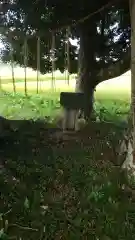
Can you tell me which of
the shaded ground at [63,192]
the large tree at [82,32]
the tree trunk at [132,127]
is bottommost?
the shaded ground at [63,192]

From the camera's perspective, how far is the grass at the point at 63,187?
3.38 metres

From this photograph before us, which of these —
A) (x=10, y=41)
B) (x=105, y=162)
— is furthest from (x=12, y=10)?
(x=105, y=162)

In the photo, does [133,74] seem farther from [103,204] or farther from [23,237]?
[23,237]

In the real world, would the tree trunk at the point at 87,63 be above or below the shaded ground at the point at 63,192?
above

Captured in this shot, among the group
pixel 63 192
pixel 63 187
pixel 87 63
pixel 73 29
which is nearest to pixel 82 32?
pixel 73 29

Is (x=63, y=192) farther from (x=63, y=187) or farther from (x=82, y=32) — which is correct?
(x=82, y=32)

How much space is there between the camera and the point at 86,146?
6043 millimetres

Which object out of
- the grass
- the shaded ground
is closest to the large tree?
the grass

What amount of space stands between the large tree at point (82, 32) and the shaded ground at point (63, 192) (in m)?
2.19

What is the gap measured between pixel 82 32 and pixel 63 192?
458 centimetres

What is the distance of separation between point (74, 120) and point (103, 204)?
3342 millimetres

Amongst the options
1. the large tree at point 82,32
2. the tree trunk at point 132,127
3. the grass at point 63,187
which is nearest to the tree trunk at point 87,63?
the large tree at point 82,32

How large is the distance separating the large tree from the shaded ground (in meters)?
2.19

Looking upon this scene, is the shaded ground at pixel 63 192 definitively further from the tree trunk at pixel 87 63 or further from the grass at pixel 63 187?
the tree trunk at pixel 87 63
